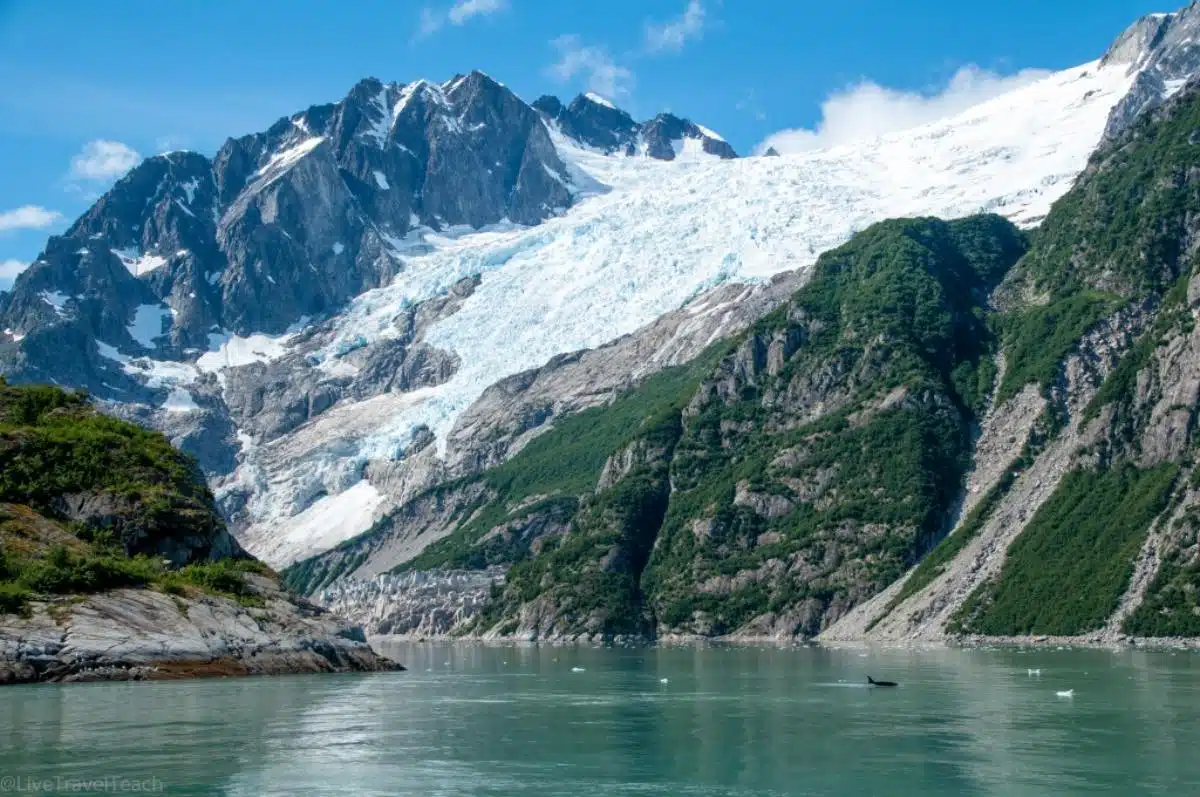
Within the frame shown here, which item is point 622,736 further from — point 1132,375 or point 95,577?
point 1132,375

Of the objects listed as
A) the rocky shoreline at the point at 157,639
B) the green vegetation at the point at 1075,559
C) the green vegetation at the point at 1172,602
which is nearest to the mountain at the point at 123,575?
the rocky shoreline at the point at 157,639

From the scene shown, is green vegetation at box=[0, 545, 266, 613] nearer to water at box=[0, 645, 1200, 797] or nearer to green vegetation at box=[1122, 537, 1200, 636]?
water at box=[0, 645, 1200, 797]

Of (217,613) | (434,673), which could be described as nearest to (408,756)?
(217,613)

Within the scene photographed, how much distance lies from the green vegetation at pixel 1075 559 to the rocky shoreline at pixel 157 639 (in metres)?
93.9

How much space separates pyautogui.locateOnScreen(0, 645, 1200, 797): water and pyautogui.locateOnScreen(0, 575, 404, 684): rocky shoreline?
9.64ft

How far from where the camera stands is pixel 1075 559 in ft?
582

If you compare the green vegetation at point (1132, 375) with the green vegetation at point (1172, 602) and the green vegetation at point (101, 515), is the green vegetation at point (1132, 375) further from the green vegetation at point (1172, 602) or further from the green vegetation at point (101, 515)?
the green vegetation at point (101, 515)

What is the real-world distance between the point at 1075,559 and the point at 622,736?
4743 inches

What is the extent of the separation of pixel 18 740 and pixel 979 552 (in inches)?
6015

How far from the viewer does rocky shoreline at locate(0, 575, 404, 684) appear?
89.6 meters

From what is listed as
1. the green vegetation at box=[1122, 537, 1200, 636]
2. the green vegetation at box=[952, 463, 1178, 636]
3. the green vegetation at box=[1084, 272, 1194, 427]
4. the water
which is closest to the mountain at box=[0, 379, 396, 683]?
the water

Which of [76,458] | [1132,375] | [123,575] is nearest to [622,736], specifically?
[123,575]

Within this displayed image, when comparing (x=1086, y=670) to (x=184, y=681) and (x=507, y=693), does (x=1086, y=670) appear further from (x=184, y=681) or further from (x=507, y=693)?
(x=184, y=681)

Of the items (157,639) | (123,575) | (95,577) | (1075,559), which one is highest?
(1075,559)
